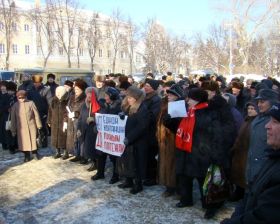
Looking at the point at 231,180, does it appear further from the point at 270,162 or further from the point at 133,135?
the point at 270,162

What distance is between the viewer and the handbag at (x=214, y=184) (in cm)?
570

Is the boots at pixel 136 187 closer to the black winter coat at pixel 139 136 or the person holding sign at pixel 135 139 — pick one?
the person holding sign at pixel 135 139

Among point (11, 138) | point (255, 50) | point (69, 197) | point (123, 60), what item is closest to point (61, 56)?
point (123, 60)

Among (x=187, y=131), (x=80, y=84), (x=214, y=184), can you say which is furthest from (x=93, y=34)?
(x=214, y=184)

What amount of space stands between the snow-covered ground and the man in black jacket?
9.93 feet

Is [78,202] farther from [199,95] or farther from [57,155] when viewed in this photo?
[57,155]

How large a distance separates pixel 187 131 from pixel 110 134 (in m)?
2.11

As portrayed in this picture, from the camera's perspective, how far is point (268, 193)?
2717mm

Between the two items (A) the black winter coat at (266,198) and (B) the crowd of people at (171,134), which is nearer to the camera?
(A) the black winter coat at (266,198)

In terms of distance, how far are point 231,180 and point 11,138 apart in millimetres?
6312


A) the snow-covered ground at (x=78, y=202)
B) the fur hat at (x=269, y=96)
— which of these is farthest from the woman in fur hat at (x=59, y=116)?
the fur hat at (x=269, y=96)

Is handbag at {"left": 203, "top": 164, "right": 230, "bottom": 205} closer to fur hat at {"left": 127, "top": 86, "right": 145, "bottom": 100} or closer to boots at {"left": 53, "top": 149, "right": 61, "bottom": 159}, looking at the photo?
fur hat at {"left": 127, "top": 86, "right": 145, "bottom": 100}

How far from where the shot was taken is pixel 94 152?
832 cm

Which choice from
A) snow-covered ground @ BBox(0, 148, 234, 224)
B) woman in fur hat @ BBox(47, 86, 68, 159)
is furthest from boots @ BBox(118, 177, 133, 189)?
woman in fur hat @ BBox(47, 86, 68, 159)
